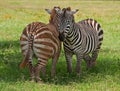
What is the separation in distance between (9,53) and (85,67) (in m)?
3.36

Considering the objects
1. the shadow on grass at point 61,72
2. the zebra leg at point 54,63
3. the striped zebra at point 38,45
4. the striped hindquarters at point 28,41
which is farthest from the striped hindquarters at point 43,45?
the shadow on grass at point 61,72

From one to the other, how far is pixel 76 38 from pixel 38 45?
1.67m

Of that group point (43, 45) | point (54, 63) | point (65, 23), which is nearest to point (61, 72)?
point (54, 63)

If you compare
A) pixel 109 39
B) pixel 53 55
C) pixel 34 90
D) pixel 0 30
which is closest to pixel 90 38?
pixel 53 55

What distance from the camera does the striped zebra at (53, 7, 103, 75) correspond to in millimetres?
11547

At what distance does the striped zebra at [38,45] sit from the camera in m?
10.8

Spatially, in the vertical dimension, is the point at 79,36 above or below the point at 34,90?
above

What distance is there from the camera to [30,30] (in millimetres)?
11047

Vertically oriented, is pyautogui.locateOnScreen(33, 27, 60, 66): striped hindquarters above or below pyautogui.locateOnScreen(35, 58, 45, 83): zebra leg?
above

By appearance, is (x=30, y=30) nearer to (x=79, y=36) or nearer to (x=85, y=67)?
(x=79, y=36)

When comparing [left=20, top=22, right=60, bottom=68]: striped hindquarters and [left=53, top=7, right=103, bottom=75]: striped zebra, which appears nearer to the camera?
[left=20, top=22, right=60, bottom=68]: striped hindquarters

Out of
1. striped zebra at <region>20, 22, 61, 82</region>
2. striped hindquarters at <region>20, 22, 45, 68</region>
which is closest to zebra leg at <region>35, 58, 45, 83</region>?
striped zebra at <region>20, 22, 61, 82</region>

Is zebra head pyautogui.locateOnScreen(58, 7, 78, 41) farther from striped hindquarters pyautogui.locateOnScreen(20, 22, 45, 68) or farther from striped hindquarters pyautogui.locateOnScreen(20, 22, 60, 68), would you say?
striped hindquarters pyautogui.locateOnScreen(20, 22, 45, 68)

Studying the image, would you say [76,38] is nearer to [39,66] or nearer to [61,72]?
[61,72]
